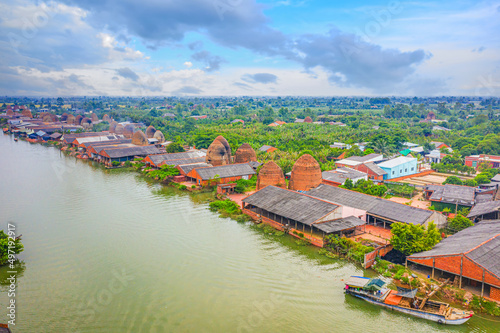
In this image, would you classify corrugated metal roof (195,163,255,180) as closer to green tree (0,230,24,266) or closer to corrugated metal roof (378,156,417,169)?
corrugated metal roof (378,156,417,169)

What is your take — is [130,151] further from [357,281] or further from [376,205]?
[357,281]

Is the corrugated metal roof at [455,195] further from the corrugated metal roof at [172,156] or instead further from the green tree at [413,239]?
the corrugated metal roof at [172,156]

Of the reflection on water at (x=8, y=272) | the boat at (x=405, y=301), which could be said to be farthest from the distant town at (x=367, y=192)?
the reflection on water at (x=8, y=272)

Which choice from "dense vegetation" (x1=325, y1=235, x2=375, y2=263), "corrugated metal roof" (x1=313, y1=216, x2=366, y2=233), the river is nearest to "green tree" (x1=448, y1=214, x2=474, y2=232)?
"corrugated metal roof" (x1=313, y1=216, x2=366, y2=233)

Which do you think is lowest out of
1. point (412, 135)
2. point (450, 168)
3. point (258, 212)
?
point (258, 212)

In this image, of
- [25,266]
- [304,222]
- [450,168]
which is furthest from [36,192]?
[450,168]

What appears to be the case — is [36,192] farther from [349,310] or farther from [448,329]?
[448,329]
